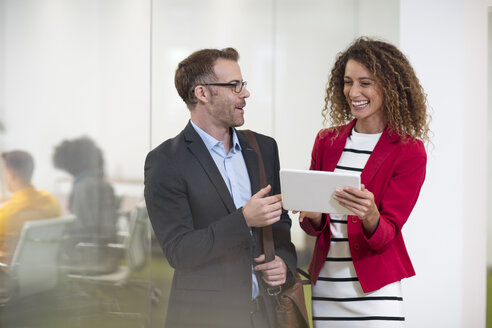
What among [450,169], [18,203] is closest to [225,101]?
[450,169]

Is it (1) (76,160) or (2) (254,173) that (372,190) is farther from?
(1) (76,160)

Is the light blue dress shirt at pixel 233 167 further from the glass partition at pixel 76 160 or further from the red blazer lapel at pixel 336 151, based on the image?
the glass partition at pixel 76 160

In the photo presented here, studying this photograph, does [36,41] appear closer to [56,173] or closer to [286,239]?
[56,173]

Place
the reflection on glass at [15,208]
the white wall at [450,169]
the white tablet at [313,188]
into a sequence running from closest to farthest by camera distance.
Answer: the white tablet at [313,188] → the white wall at [450,169] → the reflection on glass at [15,208]

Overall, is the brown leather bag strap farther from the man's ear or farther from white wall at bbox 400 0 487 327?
white wall at bbox 400 0 487 327

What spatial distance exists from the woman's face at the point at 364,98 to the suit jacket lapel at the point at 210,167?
0.54m

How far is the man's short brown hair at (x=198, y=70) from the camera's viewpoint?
213 cm

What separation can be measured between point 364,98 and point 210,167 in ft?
1.99

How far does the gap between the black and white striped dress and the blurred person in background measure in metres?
1.99

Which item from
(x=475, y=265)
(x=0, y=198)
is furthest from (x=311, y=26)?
(x=0, y=198)

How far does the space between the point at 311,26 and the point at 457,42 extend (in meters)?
0.85

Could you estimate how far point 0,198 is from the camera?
338 cm

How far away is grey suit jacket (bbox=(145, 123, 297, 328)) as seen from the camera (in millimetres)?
1940

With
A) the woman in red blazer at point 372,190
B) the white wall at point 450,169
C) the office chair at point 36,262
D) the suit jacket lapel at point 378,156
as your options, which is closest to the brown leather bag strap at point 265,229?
the woman in red blazer at point 372,190
